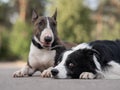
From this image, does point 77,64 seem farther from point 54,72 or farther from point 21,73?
point 21,73

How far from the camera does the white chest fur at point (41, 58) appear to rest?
1059 cm

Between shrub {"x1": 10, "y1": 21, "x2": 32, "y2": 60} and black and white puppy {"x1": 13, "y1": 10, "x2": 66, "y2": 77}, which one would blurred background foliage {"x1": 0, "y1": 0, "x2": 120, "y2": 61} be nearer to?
shrub {"x1": 10, "y1": 21, "x2": 32, "y2": 60}

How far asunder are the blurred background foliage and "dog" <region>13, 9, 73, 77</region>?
84.2 feet

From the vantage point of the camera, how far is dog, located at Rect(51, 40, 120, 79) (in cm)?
877

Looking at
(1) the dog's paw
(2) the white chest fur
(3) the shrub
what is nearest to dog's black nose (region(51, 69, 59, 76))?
(1) the dog's paw

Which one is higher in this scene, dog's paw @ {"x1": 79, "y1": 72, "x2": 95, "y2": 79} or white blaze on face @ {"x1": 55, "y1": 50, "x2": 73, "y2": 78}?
white blaze on face @ {"x1": 55, "y1": 50, "x2": 73, "y2": 78}

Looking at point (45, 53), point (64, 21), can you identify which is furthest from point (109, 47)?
point (64, 21)

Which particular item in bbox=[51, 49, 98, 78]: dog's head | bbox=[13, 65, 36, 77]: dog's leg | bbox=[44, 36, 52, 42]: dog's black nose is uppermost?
bbox=[44, 36, 52, 42]: dog's black nose

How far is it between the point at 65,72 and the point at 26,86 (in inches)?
40.0

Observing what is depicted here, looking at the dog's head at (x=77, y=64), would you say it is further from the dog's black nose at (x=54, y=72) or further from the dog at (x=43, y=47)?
the dog at (x=43, y=47)

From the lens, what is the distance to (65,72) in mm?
8766

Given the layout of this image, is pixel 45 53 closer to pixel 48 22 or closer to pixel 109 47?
pixel 48 22

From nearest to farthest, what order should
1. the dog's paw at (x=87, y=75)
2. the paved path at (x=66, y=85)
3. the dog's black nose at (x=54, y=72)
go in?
the paved path at (x=66, y=85)
the dog's black nose at (x=54, y=72)
the dog's paw at (x=87, y=75)

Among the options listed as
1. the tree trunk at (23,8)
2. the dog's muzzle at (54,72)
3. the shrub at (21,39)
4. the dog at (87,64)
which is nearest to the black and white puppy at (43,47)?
the dog at (87,64)
